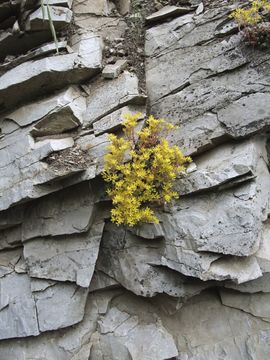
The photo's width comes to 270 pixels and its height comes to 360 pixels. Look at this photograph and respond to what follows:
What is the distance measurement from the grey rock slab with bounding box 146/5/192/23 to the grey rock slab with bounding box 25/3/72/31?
1650 millimetres

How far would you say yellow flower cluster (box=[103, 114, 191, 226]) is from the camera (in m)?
5.20

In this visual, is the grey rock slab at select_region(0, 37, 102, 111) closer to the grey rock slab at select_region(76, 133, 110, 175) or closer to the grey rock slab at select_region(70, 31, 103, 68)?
the grey rock slab at select_region(70, 31, 103, 68)

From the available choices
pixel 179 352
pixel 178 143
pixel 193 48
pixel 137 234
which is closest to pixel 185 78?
pixel 193 48

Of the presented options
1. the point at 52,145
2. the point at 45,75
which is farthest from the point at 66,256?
the point at 45,75

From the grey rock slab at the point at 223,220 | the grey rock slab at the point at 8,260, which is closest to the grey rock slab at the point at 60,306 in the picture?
the grey rock slab at the point at 8,260

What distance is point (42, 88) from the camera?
6.52m

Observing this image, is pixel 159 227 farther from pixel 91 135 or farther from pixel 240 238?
pixel 91 135

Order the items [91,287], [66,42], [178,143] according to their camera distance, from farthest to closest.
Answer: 1. [66,42]
2. [91,287]
3. [178,143]

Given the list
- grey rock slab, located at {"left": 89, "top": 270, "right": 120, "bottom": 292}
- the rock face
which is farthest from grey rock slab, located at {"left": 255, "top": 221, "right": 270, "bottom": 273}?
grey rock slab, located at {"left": 89, "top": 270, "right": 120, "bottom": 292}

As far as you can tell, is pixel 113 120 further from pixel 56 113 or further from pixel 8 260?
pixel 8 260

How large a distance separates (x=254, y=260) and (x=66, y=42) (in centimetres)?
513

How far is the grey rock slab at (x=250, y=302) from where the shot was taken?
5609mm

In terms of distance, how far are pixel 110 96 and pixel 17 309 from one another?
414 centimetres

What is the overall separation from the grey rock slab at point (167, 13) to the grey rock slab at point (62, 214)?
→ 3719 millimetres
